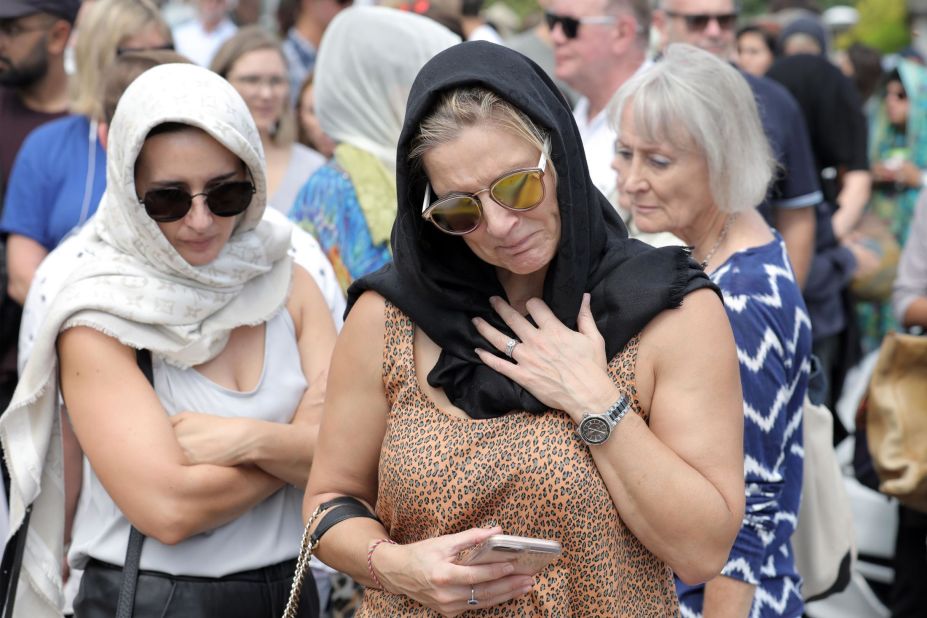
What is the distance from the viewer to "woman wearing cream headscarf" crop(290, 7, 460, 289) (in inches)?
158

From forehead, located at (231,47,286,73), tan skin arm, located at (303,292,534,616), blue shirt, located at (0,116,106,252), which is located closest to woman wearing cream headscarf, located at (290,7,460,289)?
blue shirt, located at (0,116,106,252)

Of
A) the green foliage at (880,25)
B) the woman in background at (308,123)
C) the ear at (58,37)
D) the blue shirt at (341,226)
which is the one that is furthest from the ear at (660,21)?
the green foliage at (880,25)

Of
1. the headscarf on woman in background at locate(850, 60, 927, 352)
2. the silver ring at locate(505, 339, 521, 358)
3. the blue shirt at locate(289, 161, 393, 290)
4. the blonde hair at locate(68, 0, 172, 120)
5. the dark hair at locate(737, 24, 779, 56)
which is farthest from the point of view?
the dark hair at locate(737, 24, 779, 56)

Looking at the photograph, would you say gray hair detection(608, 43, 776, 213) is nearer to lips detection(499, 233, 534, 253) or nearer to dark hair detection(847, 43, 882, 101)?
lips detection(499, 233, 534, 253)

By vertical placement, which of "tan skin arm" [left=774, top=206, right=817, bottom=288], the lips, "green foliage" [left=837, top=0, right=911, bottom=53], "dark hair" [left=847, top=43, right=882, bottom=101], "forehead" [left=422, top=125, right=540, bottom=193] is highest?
"forehead" [left=422, top=125, right=540, bottom=193]

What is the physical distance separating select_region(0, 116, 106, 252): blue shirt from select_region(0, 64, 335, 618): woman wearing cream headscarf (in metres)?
1.50

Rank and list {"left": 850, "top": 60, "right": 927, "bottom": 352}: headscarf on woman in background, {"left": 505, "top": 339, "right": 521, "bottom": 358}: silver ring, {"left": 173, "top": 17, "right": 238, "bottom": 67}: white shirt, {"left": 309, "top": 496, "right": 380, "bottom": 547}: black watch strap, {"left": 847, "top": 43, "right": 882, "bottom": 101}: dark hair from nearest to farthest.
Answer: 1. {"left": 505, "top": 339, "right": 521, "bottom": 358}: silver ring
2. {"left": 309, "top": 496, "right": 380, "bottom": 547}: black watch strap
3. {"left": 850, "top": 60, "right": 927, "bottom": 352}: headscarf on woman in background
4. {"left": 173, "top": 17, "right": 238, "bottom": 67}: white shirt
5. {"left": 847, "top": 43, "right": 882, "bottom": 101}: dark hair

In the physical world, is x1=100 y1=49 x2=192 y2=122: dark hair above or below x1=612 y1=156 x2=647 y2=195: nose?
above

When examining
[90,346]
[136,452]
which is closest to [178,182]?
[90,346]

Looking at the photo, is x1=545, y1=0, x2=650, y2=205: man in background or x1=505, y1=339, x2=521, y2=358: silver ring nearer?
x1=505, y1=339, x2=521, y2=358: silver ring

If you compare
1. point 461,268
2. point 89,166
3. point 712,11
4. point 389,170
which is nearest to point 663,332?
point 461,268

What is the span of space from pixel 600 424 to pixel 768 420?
3.08 ft

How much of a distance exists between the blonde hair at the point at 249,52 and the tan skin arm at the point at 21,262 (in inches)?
56.2

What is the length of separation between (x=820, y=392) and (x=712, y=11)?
2361 mm
